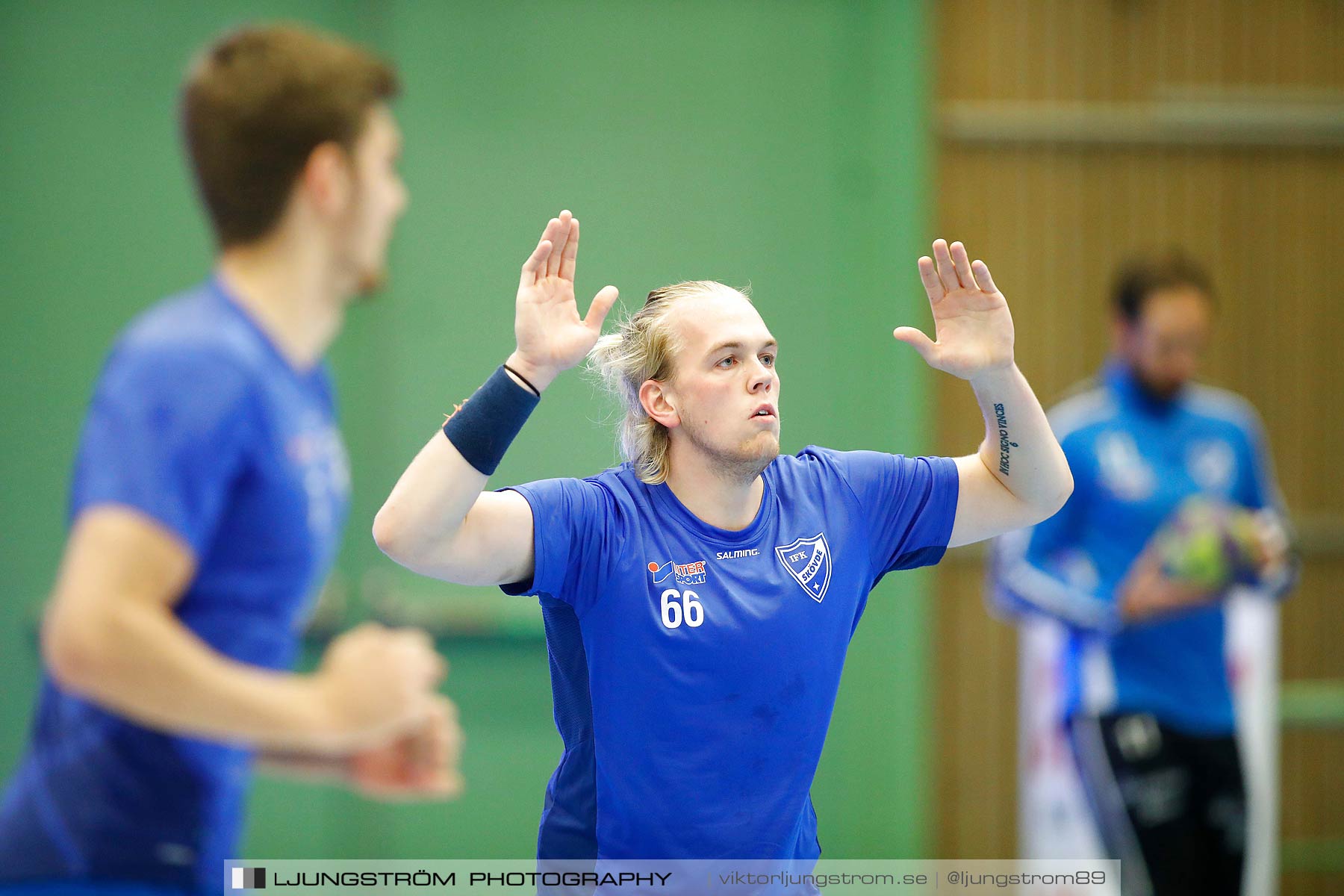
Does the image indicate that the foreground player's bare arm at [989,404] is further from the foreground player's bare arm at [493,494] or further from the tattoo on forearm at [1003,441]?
the foreground player's bare arm at [493,494]

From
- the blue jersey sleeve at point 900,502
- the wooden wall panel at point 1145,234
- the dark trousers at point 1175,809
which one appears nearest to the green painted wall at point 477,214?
the wooden wall panel at point 1145,234

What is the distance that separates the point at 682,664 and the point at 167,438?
842 millimetres

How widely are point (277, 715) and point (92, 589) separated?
0.29 meters

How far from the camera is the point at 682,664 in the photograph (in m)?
2.01

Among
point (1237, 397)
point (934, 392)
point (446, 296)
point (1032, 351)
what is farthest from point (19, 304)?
point (1237, 397)

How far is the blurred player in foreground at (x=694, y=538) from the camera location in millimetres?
1935

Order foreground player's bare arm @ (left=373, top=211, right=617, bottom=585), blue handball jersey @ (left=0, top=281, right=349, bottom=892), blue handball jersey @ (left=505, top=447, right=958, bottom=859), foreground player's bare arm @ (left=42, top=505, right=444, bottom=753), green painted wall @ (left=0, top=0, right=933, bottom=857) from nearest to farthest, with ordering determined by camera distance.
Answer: foreground player's bare arm @ (left=42, top=505, right=444, bottom=753), blue handball jersey @ (left=0, top=281, right=349, bottom=892), foreground player's bare arm @ (left=373, top=211, right=617, bottom=585), blue handball jersey @ (left=505, top=447, right=958, bottom=859), green painted wall @ (left=0, top=0, right=933, bottom=857)

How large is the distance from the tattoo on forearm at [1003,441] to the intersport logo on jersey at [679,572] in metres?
0.58

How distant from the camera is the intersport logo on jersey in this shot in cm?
206

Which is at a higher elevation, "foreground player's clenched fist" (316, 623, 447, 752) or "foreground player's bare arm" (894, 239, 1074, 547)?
"foreground player's bare arm" (894, 239, 1074, 547)

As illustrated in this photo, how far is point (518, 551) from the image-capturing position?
1990 millimetres

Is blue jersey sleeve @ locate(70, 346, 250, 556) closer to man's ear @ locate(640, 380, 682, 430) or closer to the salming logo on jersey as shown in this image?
man's ear @ locate(640, 380, 682, 430)

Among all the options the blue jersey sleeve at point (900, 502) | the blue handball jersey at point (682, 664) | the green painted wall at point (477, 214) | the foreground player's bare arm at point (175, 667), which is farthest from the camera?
the green painted wall at point (477, 214)

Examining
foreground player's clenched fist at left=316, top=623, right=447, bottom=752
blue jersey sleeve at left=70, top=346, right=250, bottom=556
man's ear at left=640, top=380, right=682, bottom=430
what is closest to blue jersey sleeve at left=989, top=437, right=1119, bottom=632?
man's ear at left=640, top=380, right=682, bottom=430
